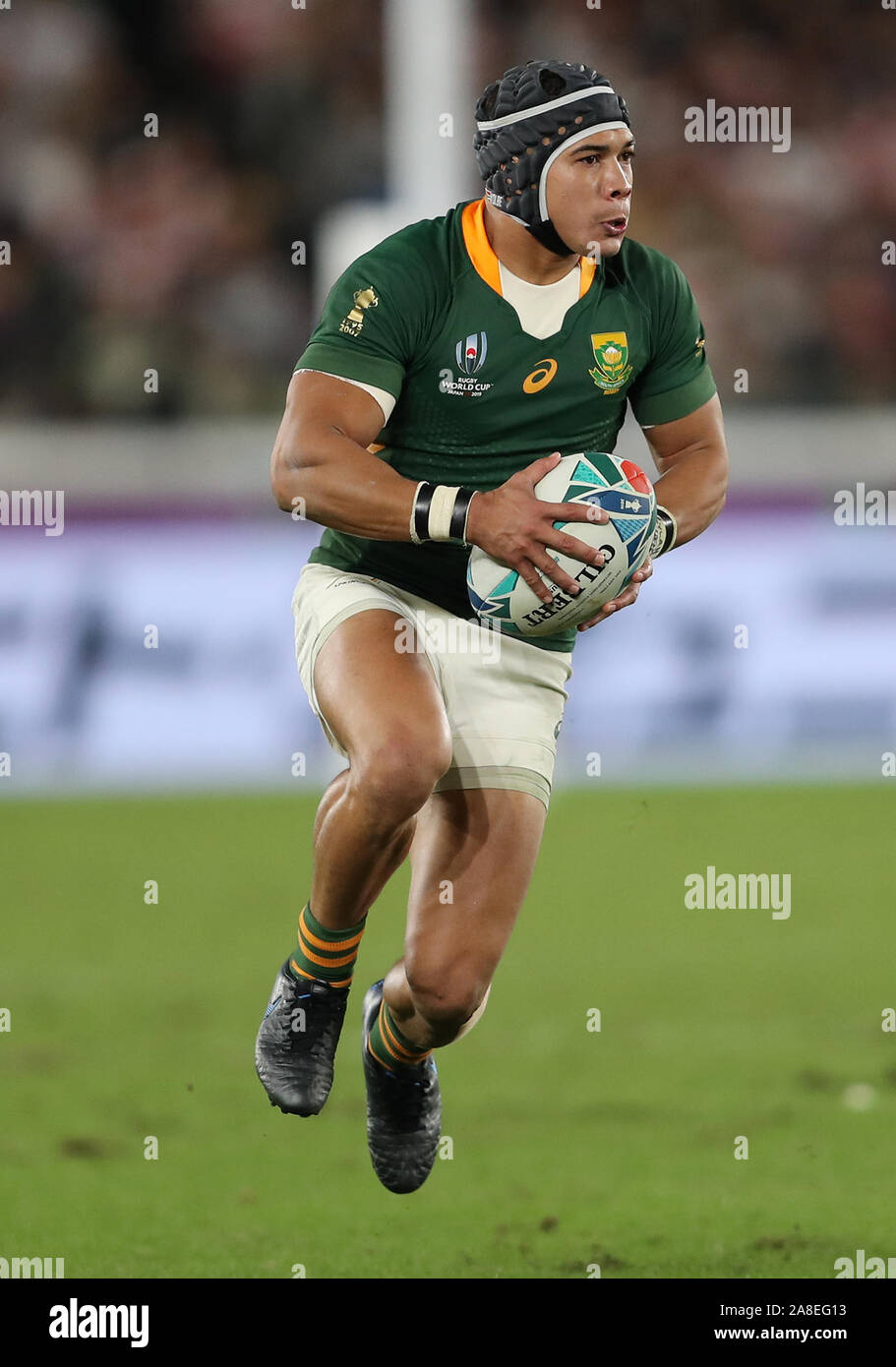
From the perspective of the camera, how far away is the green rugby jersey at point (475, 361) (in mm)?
5012

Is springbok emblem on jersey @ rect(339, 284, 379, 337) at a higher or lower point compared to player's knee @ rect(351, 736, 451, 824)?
higher

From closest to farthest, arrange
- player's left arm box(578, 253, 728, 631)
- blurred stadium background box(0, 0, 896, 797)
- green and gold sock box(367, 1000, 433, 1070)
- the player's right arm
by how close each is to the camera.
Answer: the player's right arm < player's left arm box(578, 253, 728, 631) < green and gold sock box(367, 1000, 433, 1070) < blurred stadium background box(0, 0, 896, 797)

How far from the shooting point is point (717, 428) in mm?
5531

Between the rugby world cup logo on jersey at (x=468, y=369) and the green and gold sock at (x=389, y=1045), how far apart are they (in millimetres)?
1689

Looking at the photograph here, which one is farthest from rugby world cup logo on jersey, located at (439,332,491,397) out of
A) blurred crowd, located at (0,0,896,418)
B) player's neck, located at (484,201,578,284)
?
blurred crowd, located at (0,0,896,418)

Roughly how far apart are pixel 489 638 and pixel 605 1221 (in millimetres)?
1622

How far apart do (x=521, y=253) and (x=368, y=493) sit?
0.86 metres

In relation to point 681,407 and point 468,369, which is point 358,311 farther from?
point 681,407

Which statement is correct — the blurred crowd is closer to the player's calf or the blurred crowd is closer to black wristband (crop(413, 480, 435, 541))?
the player's calf

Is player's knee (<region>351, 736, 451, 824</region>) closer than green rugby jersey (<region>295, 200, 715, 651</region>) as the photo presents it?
Yes

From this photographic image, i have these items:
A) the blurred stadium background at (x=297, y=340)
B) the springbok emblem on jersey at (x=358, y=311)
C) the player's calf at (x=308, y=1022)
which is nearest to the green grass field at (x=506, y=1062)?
the player's calf at (x=308, y=1022)

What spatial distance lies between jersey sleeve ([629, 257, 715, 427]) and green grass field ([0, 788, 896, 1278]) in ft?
7.26

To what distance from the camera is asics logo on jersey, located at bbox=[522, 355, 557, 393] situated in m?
5.22

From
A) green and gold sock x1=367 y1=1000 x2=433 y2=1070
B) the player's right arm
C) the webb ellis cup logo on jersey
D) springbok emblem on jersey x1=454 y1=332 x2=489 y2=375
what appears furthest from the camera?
green and gold sock x1=367 y1=1000 x2=433 y2=1070
